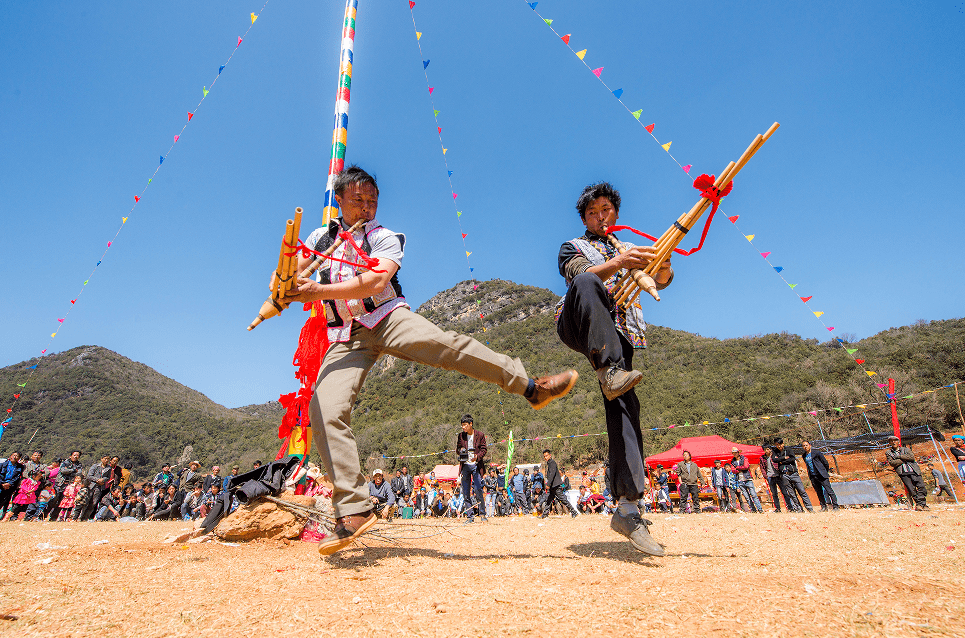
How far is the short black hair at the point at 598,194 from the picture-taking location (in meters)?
3.18

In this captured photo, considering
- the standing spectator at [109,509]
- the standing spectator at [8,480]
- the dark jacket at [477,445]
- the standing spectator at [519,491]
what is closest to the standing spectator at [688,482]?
the standing spectator at [519,491]

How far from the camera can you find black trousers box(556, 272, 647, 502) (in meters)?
2.42

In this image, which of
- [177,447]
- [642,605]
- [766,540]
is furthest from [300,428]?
[177,447]

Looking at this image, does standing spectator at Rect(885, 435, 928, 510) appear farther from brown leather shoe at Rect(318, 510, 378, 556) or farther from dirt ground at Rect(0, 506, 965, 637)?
brown leather shoe at Rect(318, 510, 378, 556)

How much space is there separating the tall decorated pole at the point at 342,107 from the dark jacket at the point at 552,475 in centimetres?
873

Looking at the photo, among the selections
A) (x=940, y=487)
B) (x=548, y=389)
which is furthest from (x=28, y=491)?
(x=940, y=487)

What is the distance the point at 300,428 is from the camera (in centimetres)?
413

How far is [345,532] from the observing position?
2156 mm

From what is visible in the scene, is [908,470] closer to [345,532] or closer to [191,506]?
[345,532]

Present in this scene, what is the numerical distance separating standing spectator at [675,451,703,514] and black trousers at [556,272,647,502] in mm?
10649

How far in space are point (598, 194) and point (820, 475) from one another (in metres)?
9.76

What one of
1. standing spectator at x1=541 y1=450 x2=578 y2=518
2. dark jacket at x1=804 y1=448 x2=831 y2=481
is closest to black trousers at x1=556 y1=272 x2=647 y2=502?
standing spectator at x1=541 y1=450 x2=578 y2=518

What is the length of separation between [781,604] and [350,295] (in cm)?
212

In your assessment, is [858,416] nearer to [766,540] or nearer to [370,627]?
[766,540]
